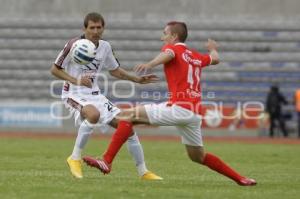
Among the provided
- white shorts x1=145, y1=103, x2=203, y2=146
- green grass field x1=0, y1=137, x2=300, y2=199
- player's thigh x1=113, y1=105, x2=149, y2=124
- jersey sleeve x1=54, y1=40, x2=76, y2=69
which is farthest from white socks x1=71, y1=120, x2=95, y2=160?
white shorts x1=145, y1=103, x2=203, y2=146

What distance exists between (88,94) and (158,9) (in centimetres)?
2315

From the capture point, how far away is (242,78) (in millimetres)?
31453

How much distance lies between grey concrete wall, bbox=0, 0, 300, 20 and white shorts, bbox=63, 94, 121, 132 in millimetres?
22656

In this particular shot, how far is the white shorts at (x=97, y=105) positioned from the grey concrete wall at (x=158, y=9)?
2266 centimetres

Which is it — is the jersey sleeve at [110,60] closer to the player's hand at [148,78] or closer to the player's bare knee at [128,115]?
the player's hand at [148,78]

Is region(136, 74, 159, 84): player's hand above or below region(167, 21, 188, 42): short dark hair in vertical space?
below

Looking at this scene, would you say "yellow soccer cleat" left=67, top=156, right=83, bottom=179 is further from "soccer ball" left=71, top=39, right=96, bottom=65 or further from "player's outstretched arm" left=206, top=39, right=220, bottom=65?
"player's outstretched arm" left=206, top=39, right=220, bottom=65

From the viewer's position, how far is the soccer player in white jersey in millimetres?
10422

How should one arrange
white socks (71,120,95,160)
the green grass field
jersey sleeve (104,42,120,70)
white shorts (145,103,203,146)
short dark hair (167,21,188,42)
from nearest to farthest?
the green grass field → white shorts (145,103,203,146) → short dark hair (167,21,188,42) → white socks (71,120,95,160) → jersey sleeve (104,42,120,70)

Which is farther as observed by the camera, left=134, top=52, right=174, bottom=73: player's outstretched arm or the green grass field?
left=134, top=52, right=174, bottom=73: player's outstretched arm

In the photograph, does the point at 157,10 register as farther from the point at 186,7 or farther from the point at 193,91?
the point at 193,91

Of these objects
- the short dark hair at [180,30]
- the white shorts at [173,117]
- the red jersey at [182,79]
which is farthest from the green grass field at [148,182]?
the short dark hair at [180,30]

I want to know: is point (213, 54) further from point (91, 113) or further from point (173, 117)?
point (91, 113)

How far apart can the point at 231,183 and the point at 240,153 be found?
28.3 feet
